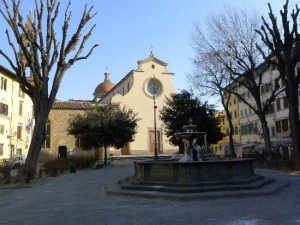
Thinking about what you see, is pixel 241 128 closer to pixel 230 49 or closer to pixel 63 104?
pixel 63 104

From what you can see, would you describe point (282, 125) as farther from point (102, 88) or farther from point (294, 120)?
point (102, 88)

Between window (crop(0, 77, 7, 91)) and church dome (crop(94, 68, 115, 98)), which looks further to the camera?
church dome (crop(94, 68, 115, 98))

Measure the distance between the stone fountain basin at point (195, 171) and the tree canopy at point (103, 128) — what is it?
20367 mm

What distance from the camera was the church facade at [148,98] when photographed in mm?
50781

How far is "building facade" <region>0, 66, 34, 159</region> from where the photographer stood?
43.3 m

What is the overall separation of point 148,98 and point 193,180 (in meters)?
42.4

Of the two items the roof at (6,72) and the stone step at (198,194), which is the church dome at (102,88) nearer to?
the roof at (6,72)

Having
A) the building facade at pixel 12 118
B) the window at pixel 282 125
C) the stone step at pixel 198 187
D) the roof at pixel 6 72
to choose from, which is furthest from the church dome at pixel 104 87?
the stone step at pixel 198 187

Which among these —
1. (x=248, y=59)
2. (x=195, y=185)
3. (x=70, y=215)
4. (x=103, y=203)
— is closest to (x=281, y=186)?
(x=195, y=185)

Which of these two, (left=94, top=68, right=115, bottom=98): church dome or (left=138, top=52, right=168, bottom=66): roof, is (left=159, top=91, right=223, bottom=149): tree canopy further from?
(left=94, top=68, right=115, bottom=98): church dome

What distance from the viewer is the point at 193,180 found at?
11242 mm

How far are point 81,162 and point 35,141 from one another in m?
11.4

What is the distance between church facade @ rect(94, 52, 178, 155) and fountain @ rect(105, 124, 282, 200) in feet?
122

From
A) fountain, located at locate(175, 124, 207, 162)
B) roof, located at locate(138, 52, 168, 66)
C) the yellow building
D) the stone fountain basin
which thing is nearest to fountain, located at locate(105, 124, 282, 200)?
the stone fountain basin
